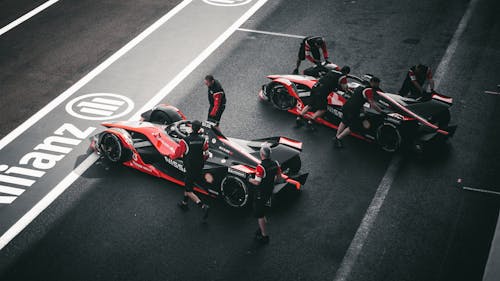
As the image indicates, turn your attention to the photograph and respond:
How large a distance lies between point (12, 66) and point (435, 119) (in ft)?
37.6

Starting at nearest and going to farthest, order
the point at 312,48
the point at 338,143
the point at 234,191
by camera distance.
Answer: the point at 234,191 < the point at 338,143 < the point at 312,48

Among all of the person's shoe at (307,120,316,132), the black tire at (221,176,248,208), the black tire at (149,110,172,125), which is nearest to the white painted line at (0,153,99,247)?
the black tire at (149,110,172,125)

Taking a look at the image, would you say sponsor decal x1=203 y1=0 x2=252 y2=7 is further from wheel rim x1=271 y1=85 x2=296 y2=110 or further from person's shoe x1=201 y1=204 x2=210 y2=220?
person's shoe x1=201 y1=204 x2=210 y2=220

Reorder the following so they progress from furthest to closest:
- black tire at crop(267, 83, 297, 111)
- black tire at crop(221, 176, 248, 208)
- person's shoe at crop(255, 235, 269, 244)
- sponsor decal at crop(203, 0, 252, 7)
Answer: sponsor decal at crop(203, 0, 252, 7)
black tire at crop(267, 83, 297, 111)
black tire at crop(221, 176, 248, 208)
person's shoe at crop(255, 235, 269, 244)

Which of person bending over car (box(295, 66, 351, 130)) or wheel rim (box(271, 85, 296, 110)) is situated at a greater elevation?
person bending over car (box(295, 66, 351, 130))

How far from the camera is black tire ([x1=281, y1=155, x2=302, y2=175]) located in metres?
9.84

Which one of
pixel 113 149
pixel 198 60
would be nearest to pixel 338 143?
pixel 113 149

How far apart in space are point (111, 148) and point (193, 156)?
2345mm

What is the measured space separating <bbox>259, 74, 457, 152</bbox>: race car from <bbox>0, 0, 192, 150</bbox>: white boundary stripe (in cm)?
547

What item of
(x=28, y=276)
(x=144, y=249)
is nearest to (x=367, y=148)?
(x=144, y=249)

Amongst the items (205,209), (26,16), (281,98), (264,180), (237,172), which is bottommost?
(281,98)

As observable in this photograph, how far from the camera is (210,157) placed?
979 cm

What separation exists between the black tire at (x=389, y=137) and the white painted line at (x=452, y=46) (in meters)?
3.15

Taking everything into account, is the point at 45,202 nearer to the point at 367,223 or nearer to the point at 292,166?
the point at 292,166
